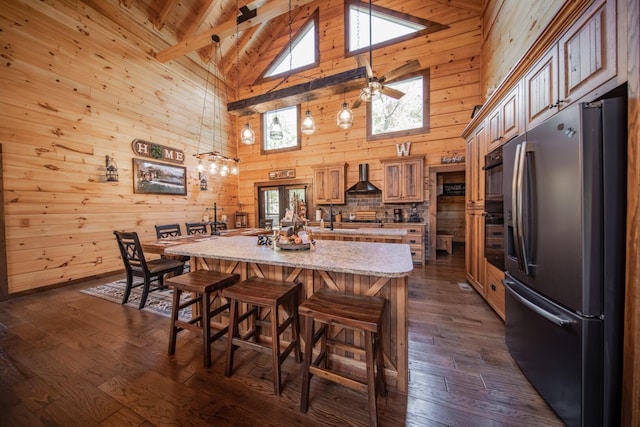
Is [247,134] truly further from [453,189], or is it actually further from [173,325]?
[453,189]

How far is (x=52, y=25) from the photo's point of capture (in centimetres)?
340

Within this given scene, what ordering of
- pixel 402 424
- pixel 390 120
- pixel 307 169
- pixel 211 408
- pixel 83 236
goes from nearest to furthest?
pixel 402 424 < pixel 211 408 < pixel 83 236 < pixel 390 120 < pixel 307 169

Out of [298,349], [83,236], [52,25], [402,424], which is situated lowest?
[402,424]

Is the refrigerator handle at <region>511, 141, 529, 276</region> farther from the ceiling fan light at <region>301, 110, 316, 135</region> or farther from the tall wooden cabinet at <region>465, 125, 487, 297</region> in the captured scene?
the ceiling fan light at <region>301, 110, 316, 135</region>

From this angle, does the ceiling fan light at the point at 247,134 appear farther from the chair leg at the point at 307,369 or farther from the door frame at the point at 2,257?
the door frame at the point at 2,257

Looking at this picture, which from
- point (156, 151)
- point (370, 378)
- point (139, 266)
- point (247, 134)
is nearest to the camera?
point (370, 378)

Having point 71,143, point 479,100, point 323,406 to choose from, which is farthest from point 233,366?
point 479,100

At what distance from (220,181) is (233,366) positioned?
573cm

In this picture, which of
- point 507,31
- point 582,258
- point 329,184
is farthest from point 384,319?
point 507,31

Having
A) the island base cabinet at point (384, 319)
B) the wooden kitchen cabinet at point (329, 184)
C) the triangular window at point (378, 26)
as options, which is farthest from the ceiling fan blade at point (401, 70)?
the triangular window at point (378, 26)

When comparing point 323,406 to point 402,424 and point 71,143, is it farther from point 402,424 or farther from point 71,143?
point 71,143

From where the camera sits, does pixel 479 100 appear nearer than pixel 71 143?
No

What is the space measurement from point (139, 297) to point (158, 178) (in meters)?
2.78

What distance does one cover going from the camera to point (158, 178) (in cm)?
479
